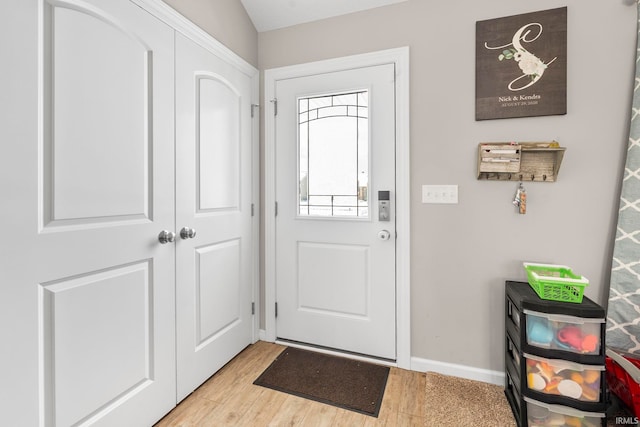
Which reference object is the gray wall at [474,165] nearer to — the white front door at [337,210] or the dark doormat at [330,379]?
the white front door at [337,210]

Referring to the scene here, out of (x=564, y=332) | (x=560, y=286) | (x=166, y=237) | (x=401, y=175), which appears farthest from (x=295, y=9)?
(x=564, y=332)

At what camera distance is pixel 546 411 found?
1459mm

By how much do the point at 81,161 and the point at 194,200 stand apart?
0.62 m

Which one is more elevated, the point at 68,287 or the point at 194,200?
the point at 194,200

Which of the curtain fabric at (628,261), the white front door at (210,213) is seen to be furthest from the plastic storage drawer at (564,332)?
the white front door at (210,213)

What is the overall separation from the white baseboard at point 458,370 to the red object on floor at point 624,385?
50cm

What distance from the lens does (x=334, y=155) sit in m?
2.20

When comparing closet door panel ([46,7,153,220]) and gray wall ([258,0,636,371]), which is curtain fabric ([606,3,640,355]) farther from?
closet door panel ([46,7,153,220])

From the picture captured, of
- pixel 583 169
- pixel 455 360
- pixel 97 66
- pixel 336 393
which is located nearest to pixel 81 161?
pixel 97 66

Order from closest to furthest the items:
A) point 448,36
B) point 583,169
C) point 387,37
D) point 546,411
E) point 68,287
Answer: point 68,287, point 546,411, point 583,169, point 448,36, point 387,37

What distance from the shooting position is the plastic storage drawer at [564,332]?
1.38 meters

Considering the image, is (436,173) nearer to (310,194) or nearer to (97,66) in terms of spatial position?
(310,194)

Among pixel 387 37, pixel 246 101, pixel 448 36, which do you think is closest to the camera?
pixel 448 36

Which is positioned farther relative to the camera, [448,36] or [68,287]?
[448,36]
